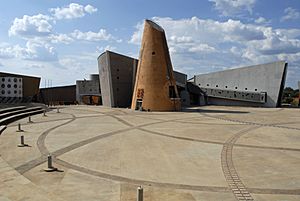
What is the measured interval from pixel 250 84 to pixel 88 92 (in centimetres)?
3074

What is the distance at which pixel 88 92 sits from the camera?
54.6 metres

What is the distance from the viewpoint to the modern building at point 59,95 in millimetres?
56122

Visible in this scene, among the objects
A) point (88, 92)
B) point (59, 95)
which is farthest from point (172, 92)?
point (59, 95)

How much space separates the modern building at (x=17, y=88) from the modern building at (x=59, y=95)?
7540 millimetres

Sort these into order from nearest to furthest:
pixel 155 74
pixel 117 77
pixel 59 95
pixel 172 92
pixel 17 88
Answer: pixel 155 74
pixel 172 92
pixel 117 77
pixel 17 88
pixel 59 95

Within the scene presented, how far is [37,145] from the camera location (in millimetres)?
12547

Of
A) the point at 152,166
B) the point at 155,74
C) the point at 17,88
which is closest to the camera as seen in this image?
the point at 152,166

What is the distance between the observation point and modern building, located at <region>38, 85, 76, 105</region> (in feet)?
184

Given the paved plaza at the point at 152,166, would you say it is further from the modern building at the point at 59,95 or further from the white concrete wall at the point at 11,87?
the modern building at the point at 59,95

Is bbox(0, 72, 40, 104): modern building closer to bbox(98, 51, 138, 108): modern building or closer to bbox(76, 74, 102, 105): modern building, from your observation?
bbox(76, 74, 102, 105): modern building

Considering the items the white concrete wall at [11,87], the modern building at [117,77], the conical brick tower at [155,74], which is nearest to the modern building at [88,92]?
the modern building at [117,77]

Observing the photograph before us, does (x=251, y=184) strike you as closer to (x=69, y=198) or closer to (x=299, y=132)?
(x=69, y=198)

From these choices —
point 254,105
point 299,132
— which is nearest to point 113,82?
point 254,105

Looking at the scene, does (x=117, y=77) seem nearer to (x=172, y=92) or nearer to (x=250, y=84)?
(x=172, y=92)
